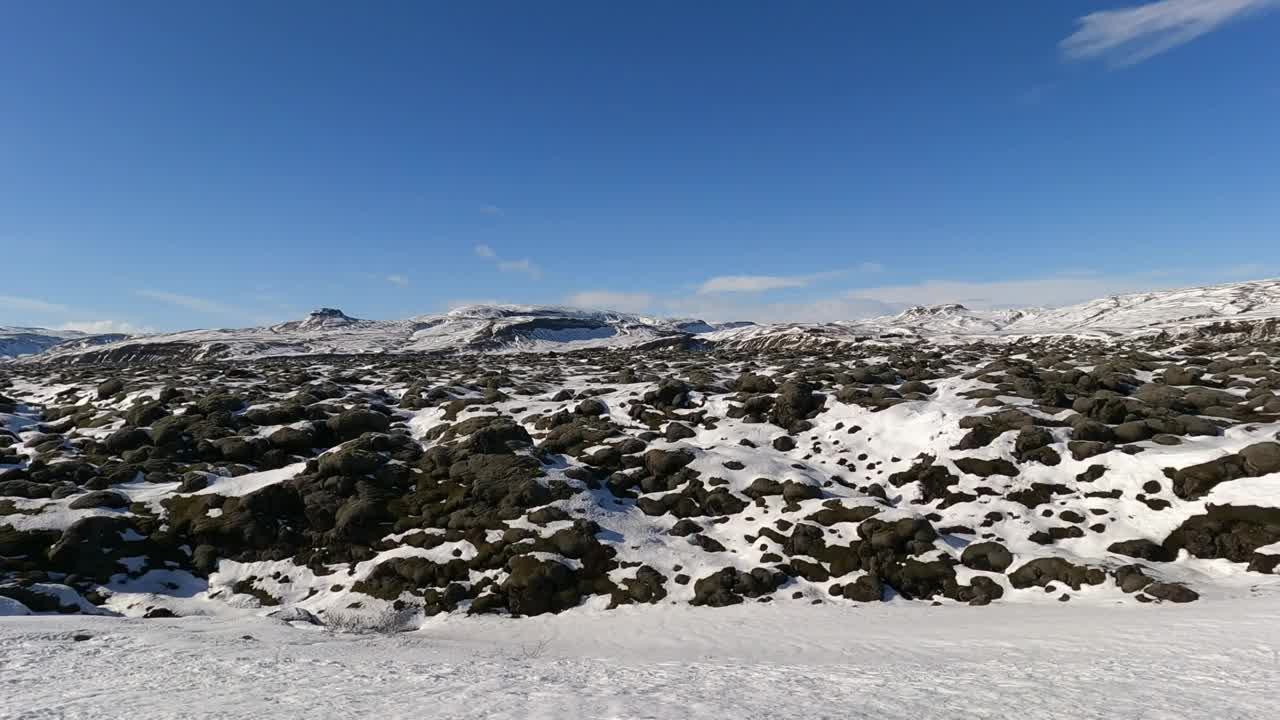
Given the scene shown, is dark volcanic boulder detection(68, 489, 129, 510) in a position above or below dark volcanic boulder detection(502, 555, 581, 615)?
above

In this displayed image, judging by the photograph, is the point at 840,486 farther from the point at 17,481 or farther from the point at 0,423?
the point at 0,423

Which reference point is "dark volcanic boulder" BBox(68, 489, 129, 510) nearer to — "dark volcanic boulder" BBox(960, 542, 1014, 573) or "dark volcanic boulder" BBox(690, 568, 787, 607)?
"dark volcanic boulder" BBox(690, 568, 787, 607)

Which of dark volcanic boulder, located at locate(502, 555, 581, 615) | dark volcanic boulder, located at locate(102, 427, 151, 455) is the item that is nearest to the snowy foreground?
dark volcanic boulder, located at locate(502, 555, 581, 615)

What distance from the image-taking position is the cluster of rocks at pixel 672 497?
2822 centimetres

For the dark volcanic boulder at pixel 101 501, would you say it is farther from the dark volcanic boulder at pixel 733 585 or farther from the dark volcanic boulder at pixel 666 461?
the dark volcanic boulder at pixel 733 585

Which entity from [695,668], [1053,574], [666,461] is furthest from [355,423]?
[1053,574]

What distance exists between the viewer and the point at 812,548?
100ft

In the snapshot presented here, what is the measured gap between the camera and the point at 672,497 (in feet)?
120

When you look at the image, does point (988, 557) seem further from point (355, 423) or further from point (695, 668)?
point (355, 423)

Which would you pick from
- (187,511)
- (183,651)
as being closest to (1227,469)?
(183,651)

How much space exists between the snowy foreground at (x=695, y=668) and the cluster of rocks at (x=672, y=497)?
4426 millimetres

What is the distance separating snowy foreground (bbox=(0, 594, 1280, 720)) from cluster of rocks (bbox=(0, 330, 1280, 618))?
4426 millimetres

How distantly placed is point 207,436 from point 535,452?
82.2 ft

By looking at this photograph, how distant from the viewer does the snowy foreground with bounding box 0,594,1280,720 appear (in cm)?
1243
